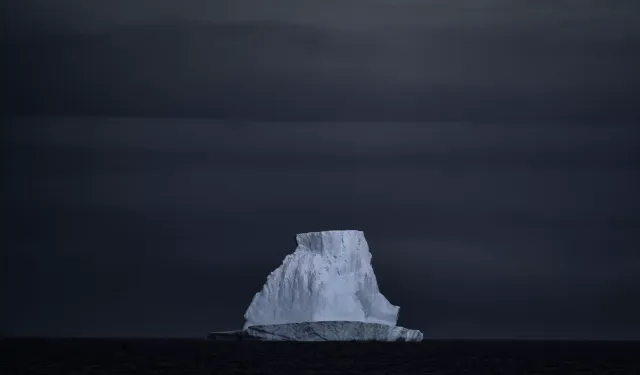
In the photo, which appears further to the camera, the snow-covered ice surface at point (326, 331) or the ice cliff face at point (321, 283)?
the ice cliff face at point (321, 283)

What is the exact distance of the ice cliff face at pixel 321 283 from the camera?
415 feet

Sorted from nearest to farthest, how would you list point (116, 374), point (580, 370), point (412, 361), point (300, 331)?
point (116, 374), point (580, 370), point (412, 361), point (300, 331)

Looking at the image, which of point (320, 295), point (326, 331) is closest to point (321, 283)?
point (320, 295)

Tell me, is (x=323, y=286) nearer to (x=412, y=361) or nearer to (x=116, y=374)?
(x=412, y=361)

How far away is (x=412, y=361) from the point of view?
Answer: 3728 inches

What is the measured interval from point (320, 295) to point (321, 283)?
1399 mm

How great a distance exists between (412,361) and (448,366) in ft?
27.0

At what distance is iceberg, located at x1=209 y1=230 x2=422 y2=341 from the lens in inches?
4946

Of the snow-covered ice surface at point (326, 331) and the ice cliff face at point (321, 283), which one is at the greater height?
the ice cliff face at point (321, 283)

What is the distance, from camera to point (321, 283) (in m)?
126

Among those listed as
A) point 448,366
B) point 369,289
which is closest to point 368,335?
point 369,289

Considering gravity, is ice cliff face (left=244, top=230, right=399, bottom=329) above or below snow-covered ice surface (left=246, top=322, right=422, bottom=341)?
above

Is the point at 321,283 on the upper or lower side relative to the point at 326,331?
upper

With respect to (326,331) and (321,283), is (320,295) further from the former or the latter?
(326,331)
